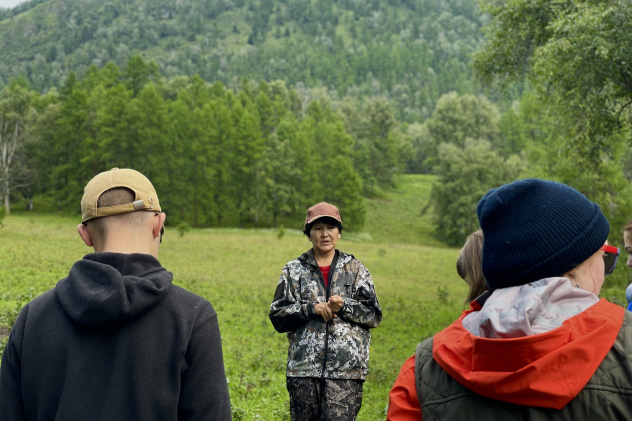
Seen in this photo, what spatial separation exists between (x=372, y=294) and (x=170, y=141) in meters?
57.2

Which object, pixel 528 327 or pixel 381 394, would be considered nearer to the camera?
pixel 528 327

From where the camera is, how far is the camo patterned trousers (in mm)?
4879

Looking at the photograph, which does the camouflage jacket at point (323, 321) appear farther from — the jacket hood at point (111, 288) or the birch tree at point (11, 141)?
the birch tree at point (11, 141)

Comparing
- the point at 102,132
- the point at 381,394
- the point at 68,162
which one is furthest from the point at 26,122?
the point at 381,394

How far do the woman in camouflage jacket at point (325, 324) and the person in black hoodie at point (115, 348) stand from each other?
8.43ft

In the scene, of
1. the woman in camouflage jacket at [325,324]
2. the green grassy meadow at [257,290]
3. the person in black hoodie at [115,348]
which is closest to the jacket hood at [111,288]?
the person in black hoodie at [115,348]

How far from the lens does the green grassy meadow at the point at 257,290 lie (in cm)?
973

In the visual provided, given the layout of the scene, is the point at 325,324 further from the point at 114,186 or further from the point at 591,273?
the point at 591,273

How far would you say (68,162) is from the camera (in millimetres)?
63625

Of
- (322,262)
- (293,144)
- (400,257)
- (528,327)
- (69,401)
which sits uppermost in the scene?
(528,327)

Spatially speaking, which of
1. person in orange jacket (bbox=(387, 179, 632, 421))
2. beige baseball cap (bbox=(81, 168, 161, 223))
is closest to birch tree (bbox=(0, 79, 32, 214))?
beige baseball cap (bbox=(81, 168, 161, 223))

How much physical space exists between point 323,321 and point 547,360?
3.44 meters

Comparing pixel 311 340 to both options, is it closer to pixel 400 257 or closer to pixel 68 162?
pixel 400 257

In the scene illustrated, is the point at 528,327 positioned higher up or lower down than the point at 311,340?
higher up
